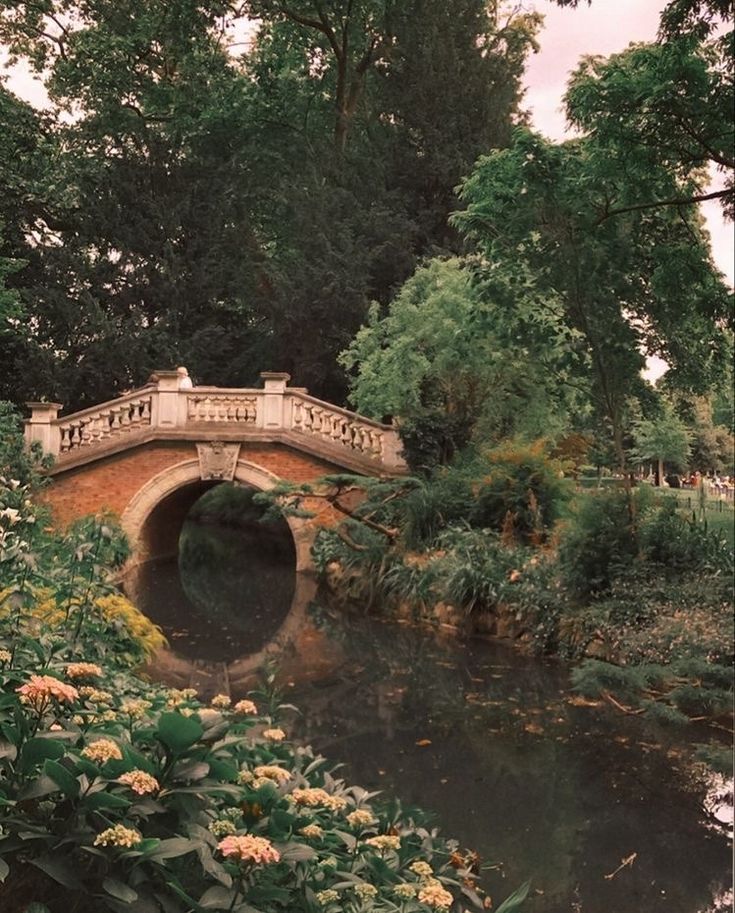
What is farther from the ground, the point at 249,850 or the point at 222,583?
the point at 222,583

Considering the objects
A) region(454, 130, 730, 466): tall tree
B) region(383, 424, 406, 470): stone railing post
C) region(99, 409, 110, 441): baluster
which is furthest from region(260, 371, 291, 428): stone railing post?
region(454, 130, 730, 466): tall tree

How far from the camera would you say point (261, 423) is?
898cm

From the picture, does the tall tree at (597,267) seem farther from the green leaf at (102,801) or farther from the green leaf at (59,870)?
the green leaf at (59,870)

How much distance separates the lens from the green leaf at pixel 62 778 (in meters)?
Answer: 1.40

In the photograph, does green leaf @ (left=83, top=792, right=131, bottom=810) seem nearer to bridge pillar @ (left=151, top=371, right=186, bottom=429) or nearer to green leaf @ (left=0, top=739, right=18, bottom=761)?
green leaf @ (left=0, top=739, right=18, bottom=761)

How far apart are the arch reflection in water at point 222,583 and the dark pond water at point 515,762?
0.29ft

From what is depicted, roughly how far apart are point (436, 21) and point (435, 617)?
477cm

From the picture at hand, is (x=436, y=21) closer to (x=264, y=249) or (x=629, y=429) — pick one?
(x=264, y=249)

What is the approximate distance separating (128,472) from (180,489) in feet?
3.21

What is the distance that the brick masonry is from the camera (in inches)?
255

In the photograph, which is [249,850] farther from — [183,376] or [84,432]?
[84,432]

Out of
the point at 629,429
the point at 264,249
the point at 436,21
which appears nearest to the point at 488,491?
the point at 629,429

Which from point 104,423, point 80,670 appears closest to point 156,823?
point 80,670

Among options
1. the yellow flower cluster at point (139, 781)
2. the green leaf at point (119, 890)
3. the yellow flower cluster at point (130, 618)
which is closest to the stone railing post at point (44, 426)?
the yellow flower cluster at point (130, 618)
